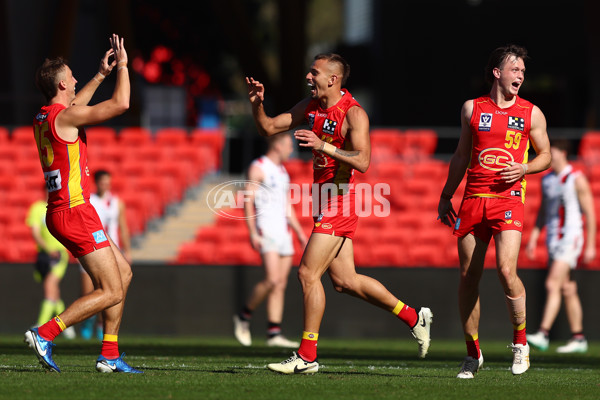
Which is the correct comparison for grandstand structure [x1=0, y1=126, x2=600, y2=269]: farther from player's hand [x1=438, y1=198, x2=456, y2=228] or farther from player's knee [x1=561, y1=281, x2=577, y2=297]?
player's hand [x1=438, y1=198, x2=456, y2=228]

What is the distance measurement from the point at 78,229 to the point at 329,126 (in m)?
1.93

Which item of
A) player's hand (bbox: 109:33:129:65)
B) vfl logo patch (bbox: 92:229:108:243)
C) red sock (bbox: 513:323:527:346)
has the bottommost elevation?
red sock (bbox: 513:323:527:346)

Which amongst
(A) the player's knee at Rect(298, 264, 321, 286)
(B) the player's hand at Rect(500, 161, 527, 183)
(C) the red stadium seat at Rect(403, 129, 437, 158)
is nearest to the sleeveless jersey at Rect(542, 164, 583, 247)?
(B) the player's hand at Rect(500, 161, 527, 183)

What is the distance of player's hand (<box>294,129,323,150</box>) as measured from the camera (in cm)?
680

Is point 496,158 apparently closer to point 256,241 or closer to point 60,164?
point 60,164

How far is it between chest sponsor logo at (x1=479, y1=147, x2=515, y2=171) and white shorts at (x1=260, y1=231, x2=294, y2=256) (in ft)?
13.7

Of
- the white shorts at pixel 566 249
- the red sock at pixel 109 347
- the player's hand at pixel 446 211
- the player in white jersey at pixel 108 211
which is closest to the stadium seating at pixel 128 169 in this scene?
the player in white jersey at pixel 108 211

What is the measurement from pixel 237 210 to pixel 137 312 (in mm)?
3743

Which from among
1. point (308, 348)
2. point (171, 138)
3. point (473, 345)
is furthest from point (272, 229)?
point (171, 138)

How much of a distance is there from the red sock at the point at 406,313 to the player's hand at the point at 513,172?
1.32 m

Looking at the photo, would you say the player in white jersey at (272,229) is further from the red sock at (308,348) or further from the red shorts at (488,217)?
the red shorts at (488,217)

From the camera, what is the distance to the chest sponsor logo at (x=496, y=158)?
23.4ft

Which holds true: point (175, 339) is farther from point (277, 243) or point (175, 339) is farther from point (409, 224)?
point (409, 224)

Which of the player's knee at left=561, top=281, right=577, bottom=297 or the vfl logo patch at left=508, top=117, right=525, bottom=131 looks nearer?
the vfl logo patch at left=508, top=117, right=525, bottom=131
